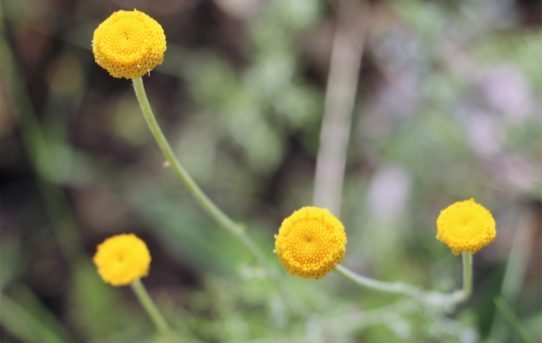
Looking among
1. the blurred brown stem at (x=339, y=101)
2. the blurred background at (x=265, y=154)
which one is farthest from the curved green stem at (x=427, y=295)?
the blurred brown stem at (x=339, y=101)

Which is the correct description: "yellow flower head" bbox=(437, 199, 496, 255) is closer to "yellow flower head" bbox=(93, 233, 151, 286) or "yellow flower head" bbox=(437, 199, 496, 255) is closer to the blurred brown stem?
"yellow flower head" bbox=(93, 233, 151, 286)

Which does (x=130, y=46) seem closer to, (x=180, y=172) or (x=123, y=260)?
(x=180, y=172)

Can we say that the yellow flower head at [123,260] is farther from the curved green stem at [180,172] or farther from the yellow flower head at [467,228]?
the yellow flower head at [467,228]

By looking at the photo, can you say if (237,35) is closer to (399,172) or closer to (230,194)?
(230,194)

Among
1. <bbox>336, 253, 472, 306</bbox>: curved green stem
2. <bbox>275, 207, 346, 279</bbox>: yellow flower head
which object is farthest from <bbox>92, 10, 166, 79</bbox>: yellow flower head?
<bbox>336, 253, 472, 306</bbox>: curved green stem

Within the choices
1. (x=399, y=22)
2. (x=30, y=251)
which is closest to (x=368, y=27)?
(x=399, y=22)

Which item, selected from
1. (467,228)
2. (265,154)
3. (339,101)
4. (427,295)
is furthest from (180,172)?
(339,101)
